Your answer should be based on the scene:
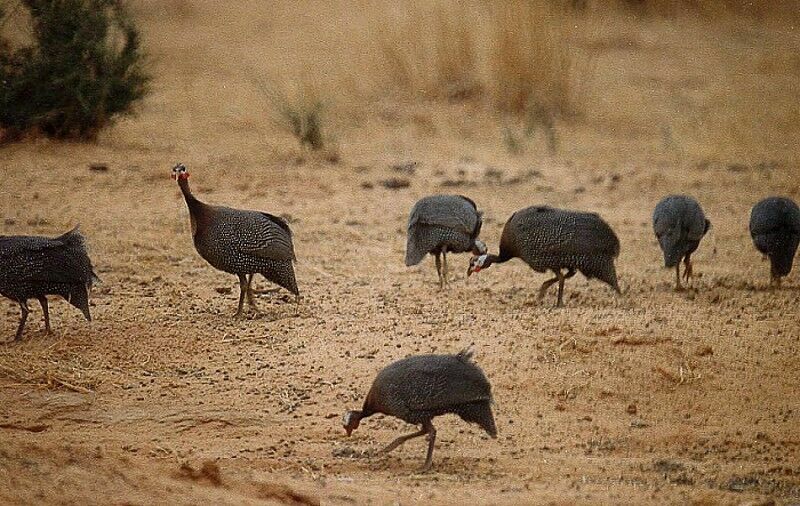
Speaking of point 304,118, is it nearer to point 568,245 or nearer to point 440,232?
point 440,232

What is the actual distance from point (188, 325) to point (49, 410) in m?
1.36

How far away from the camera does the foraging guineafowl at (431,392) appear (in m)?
5.68

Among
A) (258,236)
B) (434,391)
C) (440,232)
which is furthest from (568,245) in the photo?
(434,391)


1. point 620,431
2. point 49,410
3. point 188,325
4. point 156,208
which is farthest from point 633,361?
point 156,208

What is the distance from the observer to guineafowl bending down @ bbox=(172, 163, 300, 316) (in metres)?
7.75

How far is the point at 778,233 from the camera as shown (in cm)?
865

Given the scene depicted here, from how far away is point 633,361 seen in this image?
711 cm

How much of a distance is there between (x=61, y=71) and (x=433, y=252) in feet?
15.5

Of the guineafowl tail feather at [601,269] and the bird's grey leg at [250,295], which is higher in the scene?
the guineafowl tail feather at [601,269]

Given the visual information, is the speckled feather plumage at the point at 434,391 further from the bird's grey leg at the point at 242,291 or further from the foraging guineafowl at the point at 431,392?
the bird's grey leg at the point at 242,291

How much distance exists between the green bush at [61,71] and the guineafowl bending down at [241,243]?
4.08 metres

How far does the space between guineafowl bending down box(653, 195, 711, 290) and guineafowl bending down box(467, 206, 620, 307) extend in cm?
65

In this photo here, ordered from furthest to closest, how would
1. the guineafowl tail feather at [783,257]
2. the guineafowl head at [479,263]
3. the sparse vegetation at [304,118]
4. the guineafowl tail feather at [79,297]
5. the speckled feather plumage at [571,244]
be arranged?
the sparse vegetation at [304,118] < the guineafowl tail feather at [783,257] < the guineafowl head at [479,263] < the speckled feather plumage at [571,244] < the guineafowl tail feather at [79,297]

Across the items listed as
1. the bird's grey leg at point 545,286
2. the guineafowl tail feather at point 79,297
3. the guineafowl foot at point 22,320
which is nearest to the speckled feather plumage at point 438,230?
the bird's grey leg at point 545,286
